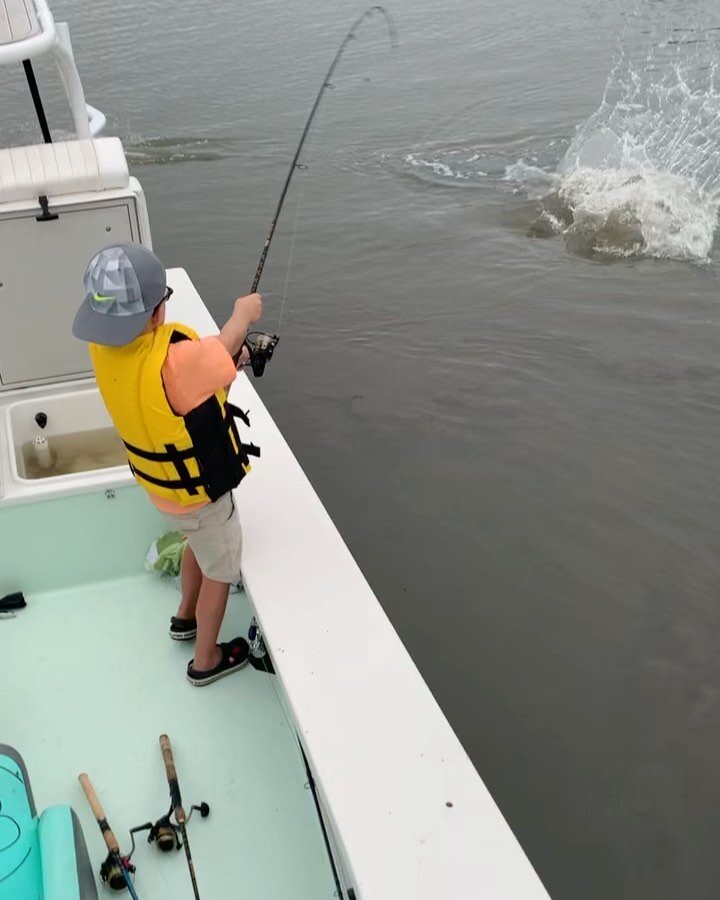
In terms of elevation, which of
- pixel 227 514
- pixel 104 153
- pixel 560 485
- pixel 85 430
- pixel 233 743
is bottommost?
pixel 560 485

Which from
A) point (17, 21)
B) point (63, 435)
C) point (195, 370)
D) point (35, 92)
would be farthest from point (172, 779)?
point (35, 92)

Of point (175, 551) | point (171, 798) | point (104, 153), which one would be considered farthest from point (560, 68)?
point (171, 798)

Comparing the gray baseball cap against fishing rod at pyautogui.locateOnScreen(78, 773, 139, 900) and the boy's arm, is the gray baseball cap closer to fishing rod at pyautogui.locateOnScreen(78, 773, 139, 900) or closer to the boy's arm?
the boy's arm

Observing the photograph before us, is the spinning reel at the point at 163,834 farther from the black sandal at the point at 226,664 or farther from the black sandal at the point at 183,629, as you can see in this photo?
the black sandal at the point at 183,629

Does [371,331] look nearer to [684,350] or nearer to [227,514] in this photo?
[684,350]

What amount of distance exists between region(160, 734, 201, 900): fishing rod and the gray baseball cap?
98 cm

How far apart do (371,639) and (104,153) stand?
1.81 m

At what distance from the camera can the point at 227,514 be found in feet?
7.44

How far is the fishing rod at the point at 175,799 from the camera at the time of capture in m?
1.88

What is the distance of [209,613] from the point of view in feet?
7.68

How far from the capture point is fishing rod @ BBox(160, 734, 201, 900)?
1.88m

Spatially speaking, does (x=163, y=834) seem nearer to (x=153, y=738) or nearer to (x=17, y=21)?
(x=153, y=738)

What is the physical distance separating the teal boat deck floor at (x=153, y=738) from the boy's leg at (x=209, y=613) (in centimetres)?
14

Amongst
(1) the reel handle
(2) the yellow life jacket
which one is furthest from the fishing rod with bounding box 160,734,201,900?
(2) the yellow life jacket
